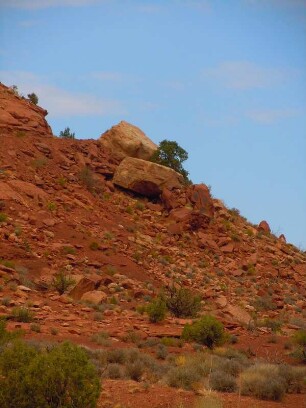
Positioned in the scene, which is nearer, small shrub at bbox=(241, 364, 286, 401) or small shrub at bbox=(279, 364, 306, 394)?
small shrub at bbox=(241, 364, 286, 401)

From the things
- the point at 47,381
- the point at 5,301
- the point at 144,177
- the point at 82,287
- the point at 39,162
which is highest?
the point at 144,177

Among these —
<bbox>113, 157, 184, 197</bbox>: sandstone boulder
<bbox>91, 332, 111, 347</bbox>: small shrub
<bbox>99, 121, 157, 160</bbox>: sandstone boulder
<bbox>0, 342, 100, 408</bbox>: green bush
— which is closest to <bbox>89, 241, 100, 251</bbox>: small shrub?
<bbox>113, 157, 184, 197</bbox>: sandstone boulder

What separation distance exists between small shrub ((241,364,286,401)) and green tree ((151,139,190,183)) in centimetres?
2577

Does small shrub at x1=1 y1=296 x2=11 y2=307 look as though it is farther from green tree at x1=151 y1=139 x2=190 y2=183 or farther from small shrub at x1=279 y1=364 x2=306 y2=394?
green tree at x1=151 y1=139 x2=190 y2=183

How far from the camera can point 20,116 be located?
3375 centimetres

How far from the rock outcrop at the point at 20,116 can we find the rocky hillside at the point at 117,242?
0.08 m

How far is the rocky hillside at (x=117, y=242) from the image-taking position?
19.0m

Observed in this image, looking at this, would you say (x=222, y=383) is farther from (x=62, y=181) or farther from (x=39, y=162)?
(x=39, y=162)

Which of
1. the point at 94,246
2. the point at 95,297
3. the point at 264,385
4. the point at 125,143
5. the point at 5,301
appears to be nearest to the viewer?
the point at 264,385

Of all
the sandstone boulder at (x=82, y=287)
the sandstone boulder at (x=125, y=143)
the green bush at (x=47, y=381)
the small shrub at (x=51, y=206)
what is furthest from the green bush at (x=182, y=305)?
the sandstone boulder at (x=125, y=143)

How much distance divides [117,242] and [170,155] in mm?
10838

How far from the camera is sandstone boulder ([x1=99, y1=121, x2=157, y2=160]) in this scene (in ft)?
118

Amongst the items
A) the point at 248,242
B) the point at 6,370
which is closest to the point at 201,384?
the point at 6,370

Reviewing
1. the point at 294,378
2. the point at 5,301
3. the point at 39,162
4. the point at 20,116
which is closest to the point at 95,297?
the point at 5,301
